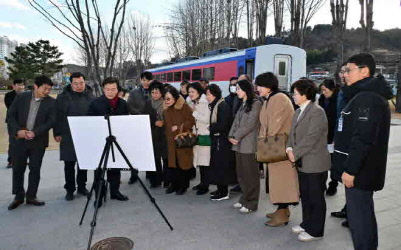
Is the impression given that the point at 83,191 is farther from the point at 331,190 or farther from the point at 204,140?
the point at 331,190

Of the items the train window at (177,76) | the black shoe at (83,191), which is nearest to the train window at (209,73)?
the train window at (177,76)

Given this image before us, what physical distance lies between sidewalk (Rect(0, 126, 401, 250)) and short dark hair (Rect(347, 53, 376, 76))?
67.5 inches

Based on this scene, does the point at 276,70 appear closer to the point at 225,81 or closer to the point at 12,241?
the point at 225,81

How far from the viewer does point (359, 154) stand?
2.13 meters

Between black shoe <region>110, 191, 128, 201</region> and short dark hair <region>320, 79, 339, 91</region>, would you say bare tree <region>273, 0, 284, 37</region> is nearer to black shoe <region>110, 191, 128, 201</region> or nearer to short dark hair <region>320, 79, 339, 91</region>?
short dark hair <region>320, 79, 339, 91</region>

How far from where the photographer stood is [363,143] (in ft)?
6.95

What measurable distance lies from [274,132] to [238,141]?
2.07 ft

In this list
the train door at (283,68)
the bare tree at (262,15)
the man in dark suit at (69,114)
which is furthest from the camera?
the bare tree at (262,15)

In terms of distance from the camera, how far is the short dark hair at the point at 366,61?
2.25 meters

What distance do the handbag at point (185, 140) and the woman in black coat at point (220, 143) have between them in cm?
29

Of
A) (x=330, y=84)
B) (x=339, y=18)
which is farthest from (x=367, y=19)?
(x=330, y=84)

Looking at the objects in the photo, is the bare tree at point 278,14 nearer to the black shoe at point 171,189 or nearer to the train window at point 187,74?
the train window at point 187,74

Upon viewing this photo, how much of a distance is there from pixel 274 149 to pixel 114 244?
6.28 ft

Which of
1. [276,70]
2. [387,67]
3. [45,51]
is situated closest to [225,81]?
[276,70]
